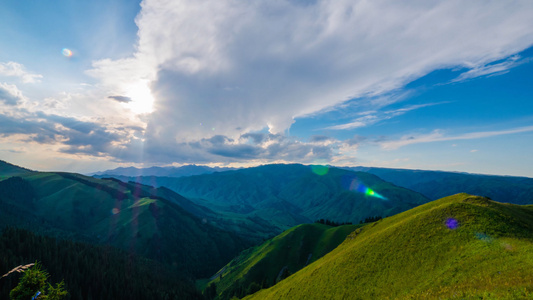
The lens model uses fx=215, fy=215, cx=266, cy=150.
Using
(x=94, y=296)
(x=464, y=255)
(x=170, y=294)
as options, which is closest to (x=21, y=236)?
(x=94, y=296)

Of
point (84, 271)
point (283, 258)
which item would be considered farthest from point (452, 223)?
point (84, 271)

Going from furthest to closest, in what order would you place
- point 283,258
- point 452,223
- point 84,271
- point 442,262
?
point 283,258, point 84,271, point 452,223, point 442,262

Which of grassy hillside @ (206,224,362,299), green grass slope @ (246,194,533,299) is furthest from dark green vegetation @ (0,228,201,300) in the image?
green grass slope @ (246,194,533,299)

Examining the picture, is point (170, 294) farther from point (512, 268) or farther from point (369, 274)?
point (512, 268)

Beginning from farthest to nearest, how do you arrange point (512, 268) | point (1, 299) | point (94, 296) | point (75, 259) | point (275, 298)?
1. point (75, 259)
2. point (94, 296)
3. point (1, 299)
4. point (275, 298)
5. point (512, 268)

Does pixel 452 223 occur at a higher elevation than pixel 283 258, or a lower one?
higher

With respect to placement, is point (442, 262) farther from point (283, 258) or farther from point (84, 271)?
point (84, 271)
